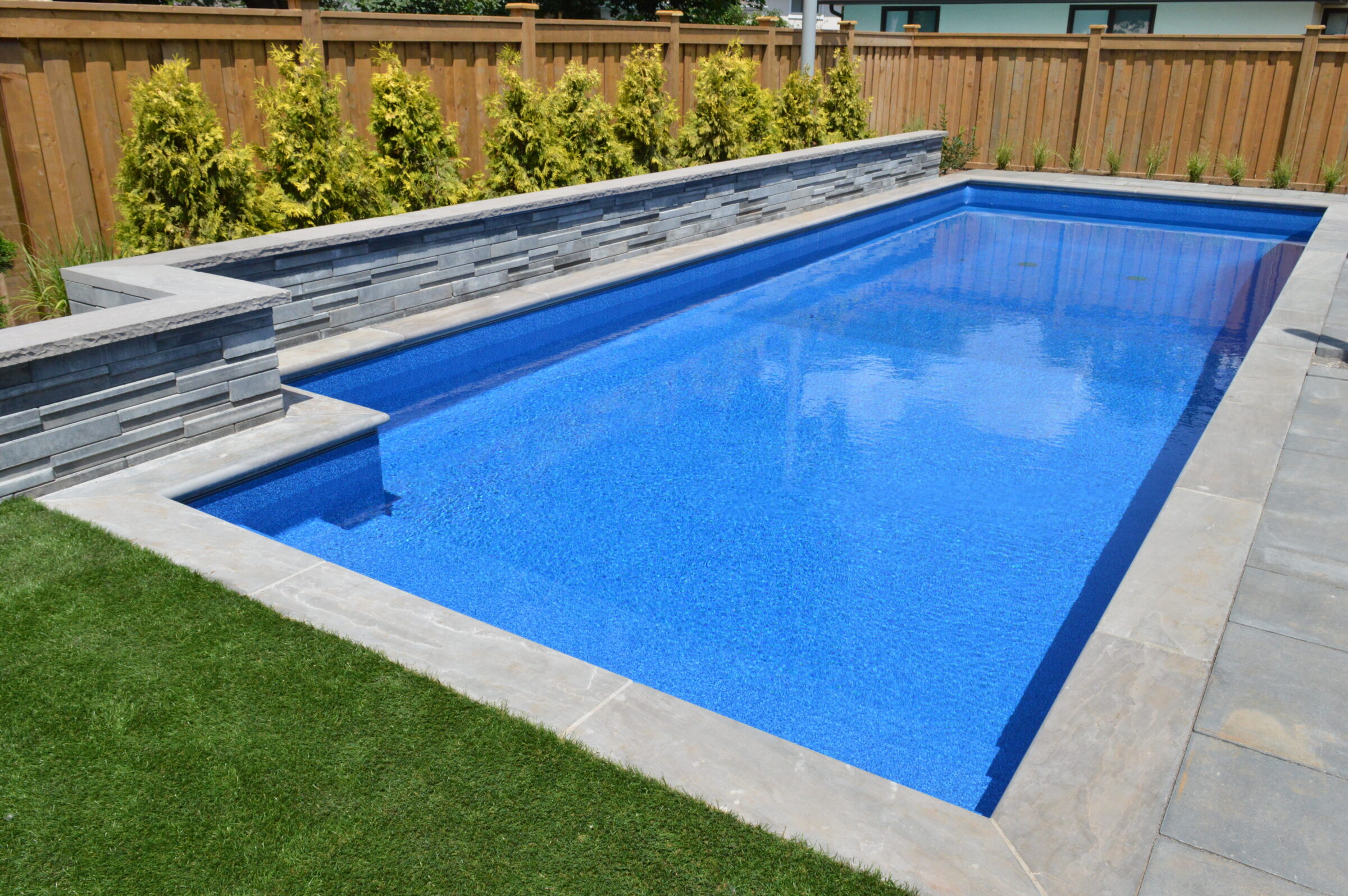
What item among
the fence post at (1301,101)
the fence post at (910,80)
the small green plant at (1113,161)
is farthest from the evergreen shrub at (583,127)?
the fence post at (1301,101)

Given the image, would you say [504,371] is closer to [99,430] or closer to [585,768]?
[99,430]

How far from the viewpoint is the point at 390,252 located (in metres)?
6.57

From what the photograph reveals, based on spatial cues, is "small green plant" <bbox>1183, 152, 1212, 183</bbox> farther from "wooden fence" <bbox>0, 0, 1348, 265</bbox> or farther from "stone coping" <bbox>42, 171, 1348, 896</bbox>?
"stone coping" <bbox>42, 171, 1348, 896</bbox>

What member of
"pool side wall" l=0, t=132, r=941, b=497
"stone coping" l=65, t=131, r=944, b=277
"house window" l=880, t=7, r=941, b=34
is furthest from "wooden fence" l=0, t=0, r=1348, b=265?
"house window" l=880, t=7, r=941, b=34

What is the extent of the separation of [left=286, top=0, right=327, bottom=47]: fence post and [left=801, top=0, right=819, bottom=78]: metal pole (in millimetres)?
6705

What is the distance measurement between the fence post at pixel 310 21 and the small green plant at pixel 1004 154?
35.3 feet

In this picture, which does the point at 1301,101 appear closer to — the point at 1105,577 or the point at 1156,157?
the point at 1156,157

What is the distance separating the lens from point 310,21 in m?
7.11

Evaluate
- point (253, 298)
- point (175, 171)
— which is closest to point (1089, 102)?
point (175, 171)

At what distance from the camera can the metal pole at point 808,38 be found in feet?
39.8

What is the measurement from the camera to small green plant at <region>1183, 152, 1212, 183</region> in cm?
1359

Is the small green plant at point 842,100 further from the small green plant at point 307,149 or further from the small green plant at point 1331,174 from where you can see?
the small green plant at point 307,149

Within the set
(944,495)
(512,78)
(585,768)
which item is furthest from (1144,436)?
(512,78)

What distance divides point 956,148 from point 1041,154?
1238 mm
